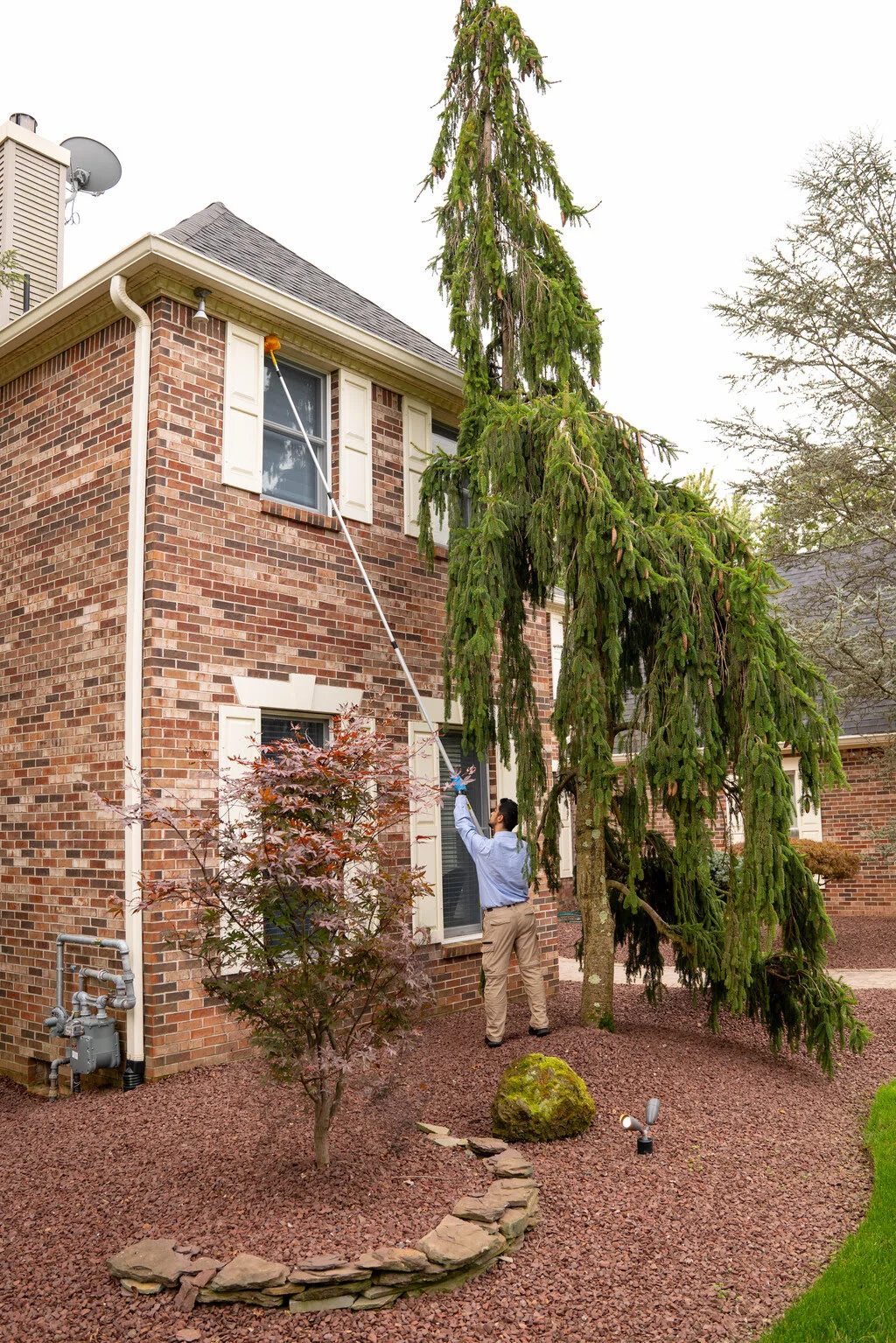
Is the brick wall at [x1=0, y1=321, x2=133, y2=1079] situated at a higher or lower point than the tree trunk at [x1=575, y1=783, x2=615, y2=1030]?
higher

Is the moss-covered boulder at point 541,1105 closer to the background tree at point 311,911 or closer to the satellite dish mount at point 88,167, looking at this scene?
the background tree at point 311,911

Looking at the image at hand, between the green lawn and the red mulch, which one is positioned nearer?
the green lawn

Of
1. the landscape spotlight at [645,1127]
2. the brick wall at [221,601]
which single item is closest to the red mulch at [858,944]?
the brick wall at [221,601]

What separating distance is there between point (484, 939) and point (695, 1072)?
164cm

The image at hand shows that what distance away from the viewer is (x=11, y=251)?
9023 mm

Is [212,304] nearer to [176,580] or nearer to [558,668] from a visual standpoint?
[176,580]

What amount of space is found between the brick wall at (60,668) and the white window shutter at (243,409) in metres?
0.70

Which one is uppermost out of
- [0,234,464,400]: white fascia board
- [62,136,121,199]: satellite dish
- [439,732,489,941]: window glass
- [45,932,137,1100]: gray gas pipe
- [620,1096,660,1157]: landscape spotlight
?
[62,136,121,199]: satellite dish

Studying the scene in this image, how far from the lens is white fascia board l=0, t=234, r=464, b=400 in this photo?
678cm

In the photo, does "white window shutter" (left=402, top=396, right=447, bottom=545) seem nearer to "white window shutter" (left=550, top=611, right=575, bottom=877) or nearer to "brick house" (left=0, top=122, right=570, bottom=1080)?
"brick house" (left=0, top=122, right=570, bottom=1080)

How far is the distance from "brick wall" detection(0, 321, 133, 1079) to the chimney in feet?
8.10

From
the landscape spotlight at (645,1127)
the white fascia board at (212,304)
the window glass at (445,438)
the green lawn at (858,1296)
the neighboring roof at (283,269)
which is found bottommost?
the green lawn at (858,1296)

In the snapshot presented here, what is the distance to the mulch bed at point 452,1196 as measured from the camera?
3.41 meters

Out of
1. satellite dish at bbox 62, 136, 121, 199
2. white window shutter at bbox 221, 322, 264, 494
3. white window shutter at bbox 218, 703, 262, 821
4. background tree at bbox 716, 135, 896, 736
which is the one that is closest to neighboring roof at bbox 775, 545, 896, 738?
background tree at bbox 716, 135, 896, 736
